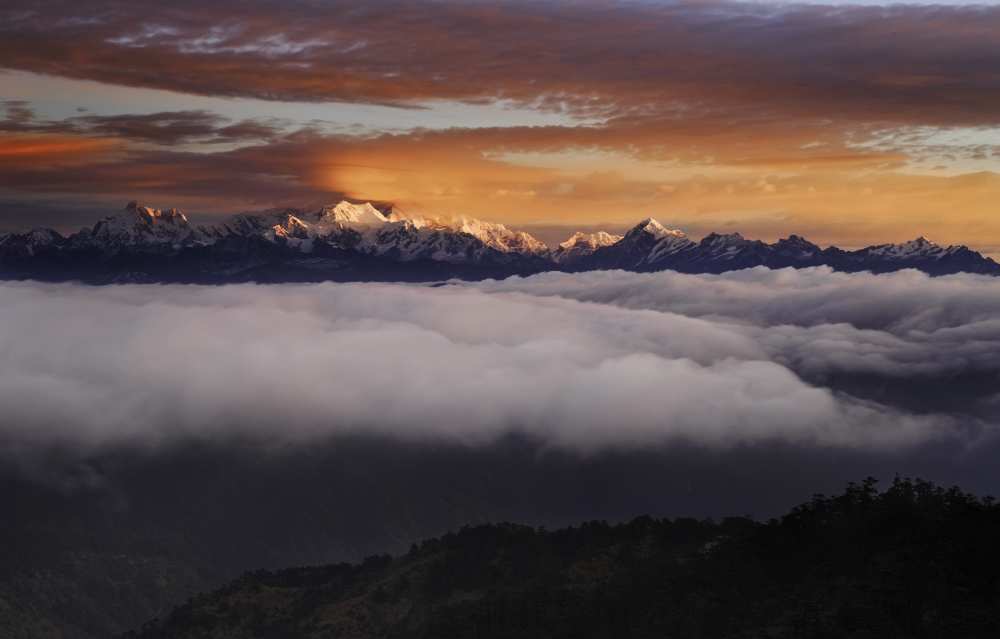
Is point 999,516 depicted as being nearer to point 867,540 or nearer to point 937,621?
point 867,540

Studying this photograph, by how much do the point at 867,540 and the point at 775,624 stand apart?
94.4 ft

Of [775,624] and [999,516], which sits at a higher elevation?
[999,516]

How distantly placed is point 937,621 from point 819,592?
2402 cm

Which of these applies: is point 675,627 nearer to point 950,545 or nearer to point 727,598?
point 727,598

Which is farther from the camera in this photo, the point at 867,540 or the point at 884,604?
the point at 867,540

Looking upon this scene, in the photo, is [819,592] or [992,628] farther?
[819,592]

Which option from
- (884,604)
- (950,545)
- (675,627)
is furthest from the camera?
(675,627)

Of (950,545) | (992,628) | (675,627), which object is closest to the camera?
(992,628)

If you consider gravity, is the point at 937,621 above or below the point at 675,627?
above

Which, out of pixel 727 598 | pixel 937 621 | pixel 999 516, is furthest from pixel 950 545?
pixel 727 598

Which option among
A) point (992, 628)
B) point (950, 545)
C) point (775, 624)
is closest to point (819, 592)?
point (775, 624)

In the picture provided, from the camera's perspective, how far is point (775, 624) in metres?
180

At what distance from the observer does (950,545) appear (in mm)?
182875

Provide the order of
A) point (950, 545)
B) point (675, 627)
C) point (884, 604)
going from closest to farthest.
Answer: point (884, 604) < point (950, 545) < point (675, 627)
